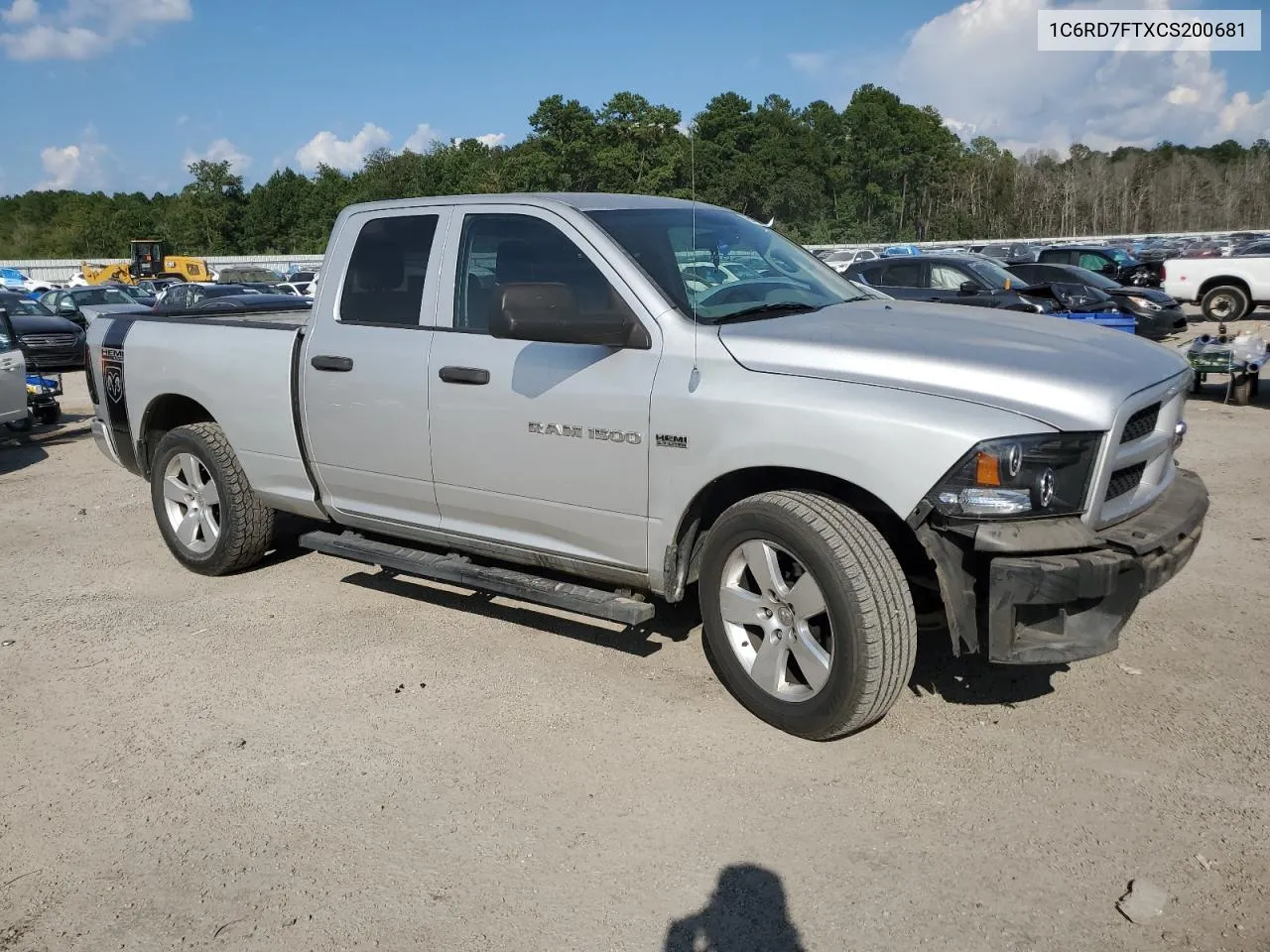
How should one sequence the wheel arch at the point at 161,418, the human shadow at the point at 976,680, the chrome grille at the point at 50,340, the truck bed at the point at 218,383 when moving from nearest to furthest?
the human shadow at the point at 976,680
the truck bed at the point at 218,383
the wheel arch at the point at 161,418
the chrome grille at the point at 50,340

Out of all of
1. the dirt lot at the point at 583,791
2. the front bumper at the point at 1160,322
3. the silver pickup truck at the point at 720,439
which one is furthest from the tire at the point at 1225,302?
the silver pickup truck at the point at 720,439

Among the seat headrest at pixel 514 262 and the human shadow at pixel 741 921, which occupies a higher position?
the seat headrest at pixel 514 262

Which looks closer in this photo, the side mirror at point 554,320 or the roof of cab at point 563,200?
the side mirror at point 554,320

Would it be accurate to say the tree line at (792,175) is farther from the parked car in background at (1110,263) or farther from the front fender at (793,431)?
the front fender at (793,431)

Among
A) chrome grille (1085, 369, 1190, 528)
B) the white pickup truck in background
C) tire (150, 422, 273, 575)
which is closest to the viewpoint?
chrome grille (1085, 369, 1190, 528)

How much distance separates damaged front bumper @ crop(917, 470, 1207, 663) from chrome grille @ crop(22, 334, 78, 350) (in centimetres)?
2032

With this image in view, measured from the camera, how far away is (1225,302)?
2131 centimetres

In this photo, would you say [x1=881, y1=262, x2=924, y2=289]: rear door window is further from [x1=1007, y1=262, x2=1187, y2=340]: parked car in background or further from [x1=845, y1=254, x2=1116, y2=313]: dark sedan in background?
[x1=1007, y1=262, x2=1187, y2=340]: parked car in background

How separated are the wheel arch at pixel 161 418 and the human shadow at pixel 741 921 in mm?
4384

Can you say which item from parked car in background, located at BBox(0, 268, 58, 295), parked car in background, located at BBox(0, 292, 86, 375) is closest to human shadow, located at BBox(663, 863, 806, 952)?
parked car in background, located at BBox(0, 292, 86, 375)

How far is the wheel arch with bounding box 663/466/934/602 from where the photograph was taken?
12.9ft

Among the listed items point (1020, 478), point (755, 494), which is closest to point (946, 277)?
point (755, 494)

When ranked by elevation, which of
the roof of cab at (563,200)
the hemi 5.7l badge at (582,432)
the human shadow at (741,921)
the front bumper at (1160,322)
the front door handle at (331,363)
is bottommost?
the human shadow at (741,921)

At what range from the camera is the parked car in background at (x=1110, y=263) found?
27.1 meters
